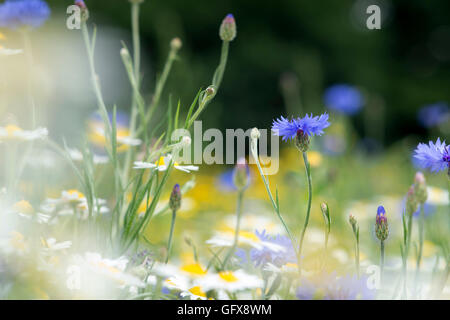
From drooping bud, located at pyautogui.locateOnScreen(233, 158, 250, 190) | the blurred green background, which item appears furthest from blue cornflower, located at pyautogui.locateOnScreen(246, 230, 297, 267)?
the blurred green background

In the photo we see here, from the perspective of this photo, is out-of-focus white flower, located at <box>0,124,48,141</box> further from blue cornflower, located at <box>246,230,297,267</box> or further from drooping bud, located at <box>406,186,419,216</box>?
drooping bud, located at <box>406,186,419,216</box>

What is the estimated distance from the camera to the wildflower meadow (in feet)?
1.80

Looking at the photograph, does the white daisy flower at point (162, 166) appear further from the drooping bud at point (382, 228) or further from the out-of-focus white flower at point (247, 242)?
the drooping bud at point (382, 228)

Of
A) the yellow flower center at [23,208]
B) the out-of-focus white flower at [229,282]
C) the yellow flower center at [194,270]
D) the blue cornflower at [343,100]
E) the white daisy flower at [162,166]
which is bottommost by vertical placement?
the yellow flower center at [194,270]

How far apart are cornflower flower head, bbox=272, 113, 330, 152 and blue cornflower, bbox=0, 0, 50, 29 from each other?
1.28 ft

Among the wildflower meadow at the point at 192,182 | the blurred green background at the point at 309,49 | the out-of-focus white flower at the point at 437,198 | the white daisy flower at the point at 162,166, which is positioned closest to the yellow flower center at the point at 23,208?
the wildflower meadow at the point at 192,182

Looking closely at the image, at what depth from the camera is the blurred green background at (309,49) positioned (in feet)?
11.1

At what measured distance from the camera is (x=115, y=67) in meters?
2.84

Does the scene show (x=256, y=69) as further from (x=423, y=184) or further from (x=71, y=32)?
(x=423, y=184)

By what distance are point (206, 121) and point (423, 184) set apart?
1858mm

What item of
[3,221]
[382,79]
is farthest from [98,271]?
[382,79]

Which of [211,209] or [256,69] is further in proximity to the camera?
[256,69]

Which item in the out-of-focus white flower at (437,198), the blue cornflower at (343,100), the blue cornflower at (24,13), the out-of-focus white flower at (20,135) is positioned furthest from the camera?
the blue cornflower at (343,100)

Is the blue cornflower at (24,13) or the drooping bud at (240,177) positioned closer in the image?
the drooping bud at (240,177)
